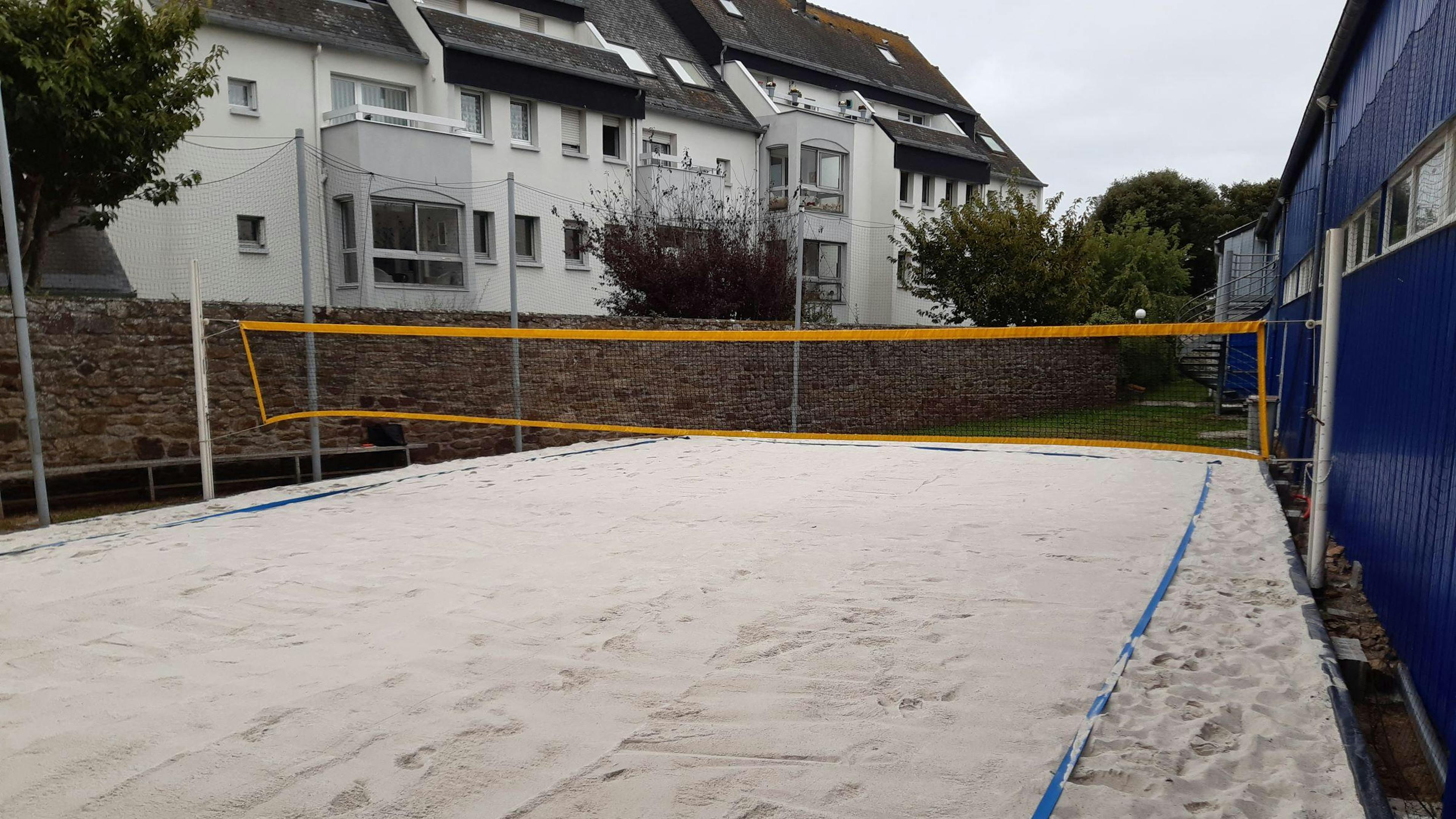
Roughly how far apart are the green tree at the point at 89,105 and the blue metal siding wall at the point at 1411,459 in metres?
9.81

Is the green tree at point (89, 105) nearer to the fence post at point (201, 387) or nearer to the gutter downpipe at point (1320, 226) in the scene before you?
the fence post at point (201, 387)

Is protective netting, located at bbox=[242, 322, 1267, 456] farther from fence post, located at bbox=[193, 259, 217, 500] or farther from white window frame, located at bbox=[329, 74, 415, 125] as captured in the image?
white window frame, located at bbox=[329, 74, 415, 125]

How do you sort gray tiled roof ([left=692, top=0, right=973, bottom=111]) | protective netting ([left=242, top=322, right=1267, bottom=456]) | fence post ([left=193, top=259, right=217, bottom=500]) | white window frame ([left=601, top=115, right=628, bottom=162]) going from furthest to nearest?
gray tiled roof ([left=692, top=0, right=973, bottom=111]) → white window frame ([left=601, top=115, right=628, bottom=162]) → protective netting ([left=242, top=322, right=1267, bottom=456]) → fence post ([left=193, top=259, right=217, bottom=500])

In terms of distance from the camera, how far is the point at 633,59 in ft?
74.4

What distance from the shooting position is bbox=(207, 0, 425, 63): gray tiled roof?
52.0ft

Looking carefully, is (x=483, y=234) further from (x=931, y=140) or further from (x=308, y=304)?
(x=931, y=140)

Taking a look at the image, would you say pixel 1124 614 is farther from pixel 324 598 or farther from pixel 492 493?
pixel 492 493

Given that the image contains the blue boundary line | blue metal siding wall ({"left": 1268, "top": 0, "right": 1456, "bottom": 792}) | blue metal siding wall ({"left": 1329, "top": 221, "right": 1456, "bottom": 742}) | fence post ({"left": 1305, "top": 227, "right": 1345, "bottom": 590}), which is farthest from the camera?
the blue boundary line

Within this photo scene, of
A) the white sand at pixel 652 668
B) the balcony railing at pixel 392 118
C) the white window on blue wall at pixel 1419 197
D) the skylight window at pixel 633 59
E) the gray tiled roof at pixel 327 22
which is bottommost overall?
the white sand at pixel 652 668

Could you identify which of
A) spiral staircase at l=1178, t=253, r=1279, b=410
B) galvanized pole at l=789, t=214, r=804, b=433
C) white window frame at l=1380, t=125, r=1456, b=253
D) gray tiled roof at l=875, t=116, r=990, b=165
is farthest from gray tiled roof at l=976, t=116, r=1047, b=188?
white window frame at l=1380, t=125, r=1456, b=253

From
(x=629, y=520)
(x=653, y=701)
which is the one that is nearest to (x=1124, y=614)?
(x=653, y=701)

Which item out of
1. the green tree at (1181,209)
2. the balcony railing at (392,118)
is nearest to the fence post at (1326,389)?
the balcony railing at (392,118)

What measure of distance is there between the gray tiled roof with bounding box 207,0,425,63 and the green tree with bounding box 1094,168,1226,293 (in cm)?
3466

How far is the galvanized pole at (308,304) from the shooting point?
871 cm
